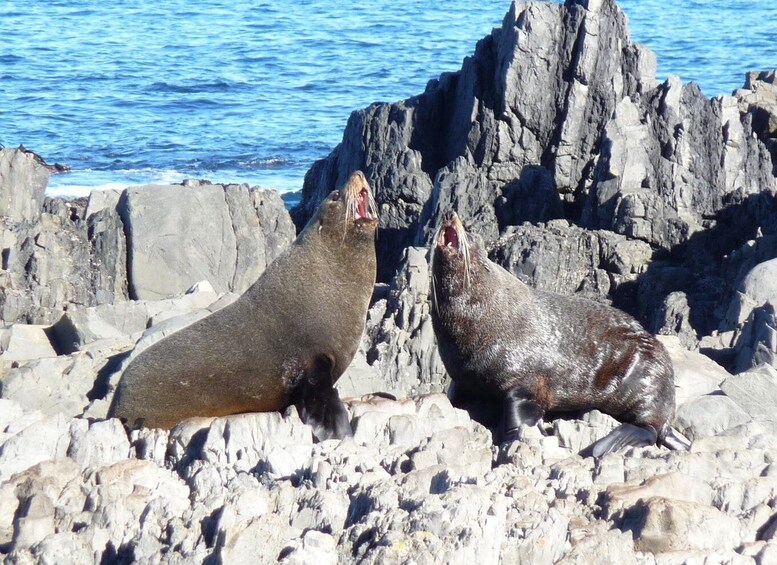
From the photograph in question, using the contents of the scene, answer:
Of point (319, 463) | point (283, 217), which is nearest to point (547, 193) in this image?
point (283, 217)

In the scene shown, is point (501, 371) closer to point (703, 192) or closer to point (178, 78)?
point (703, 192)

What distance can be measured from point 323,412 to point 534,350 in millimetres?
1617

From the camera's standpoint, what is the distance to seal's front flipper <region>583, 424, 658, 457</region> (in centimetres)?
677

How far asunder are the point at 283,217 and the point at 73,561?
10302 mm

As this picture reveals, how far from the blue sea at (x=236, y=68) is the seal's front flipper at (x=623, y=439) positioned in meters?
18.1

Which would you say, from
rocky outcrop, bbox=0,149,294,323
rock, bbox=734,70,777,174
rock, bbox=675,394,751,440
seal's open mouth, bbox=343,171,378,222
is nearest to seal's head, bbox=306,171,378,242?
seal's open mouth, bbox=343,171,378,222

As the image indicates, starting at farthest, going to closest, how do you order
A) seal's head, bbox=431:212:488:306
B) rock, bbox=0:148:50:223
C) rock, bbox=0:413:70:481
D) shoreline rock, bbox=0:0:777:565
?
rock, bbox=0:148:50:223
seal's head, bbox=431:212:488:306
rock, bbox=0:413:70:481
shoreline rock, bbox=0:0:777:565

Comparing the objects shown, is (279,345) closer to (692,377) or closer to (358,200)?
(358,200)

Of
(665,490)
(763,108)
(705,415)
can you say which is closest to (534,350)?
(705,415)

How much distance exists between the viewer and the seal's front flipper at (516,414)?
22.9ft

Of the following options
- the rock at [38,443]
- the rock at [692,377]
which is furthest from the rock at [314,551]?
the rock at [692,377]

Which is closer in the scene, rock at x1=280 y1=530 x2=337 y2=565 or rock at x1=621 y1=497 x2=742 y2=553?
rock at x1=280 y1=530 x2=337 y2=565

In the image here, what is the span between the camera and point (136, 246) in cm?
1415

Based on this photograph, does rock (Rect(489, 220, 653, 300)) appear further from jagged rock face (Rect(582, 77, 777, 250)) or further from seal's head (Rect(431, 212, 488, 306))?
seal's head (Rect(431, 212, 488, 306))
